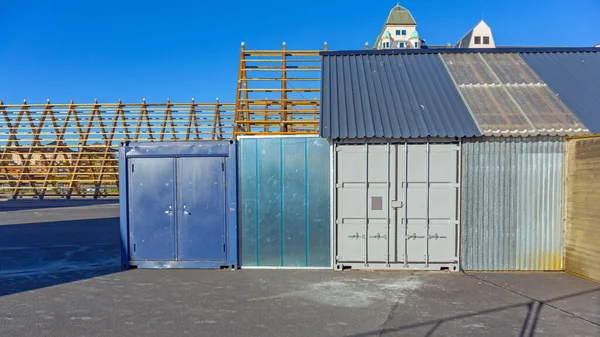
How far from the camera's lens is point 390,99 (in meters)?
8.80

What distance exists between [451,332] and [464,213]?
3365 millimetres

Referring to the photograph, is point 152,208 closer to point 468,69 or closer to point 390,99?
point 390,99

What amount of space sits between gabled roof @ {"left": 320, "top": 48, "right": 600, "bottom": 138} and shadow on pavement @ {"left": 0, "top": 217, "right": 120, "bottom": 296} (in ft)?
19.2

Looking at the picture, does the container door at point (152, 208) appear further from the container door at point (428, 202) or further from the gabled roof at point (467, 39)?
the gabled roof at point (467, 39)

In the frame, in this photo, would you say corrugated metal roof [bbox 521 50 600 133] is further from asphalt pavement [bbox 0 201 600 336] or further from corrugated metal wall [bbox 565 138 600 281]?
asphalt pavement [bbox 0 201 600 336]

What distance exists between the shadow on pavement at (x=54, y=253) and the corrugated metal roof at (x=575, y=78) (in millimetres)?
10293

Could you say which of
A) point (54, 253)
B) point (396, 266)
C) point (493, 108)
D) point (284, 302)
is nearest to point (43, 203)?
point (54, 253)

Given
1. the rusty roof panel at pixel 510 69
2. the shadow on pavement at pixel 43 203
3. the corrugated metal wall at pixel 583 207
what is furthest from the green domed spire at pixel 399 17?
the corrugated metal wall at pixel 583 207

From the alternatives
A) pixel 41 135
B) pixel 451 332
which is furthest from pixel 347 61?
pixel 41 135

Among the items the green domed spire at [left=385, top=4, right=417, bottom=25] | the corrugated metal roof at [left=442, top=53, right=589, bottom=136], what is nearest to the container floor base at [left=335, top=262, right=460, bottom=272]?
the corrugated metal roof at [left=442, top=53, right=589, bottom=136]

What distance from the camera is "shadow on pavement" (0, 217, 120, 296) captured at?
25.2ft

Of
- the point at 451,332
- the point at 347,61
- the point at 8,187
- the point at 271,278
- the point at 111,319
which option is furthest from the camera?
the point at 8,187

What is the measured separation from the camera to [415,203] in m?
7.90

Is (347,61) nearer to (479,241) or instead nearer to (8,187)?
(479,241)
